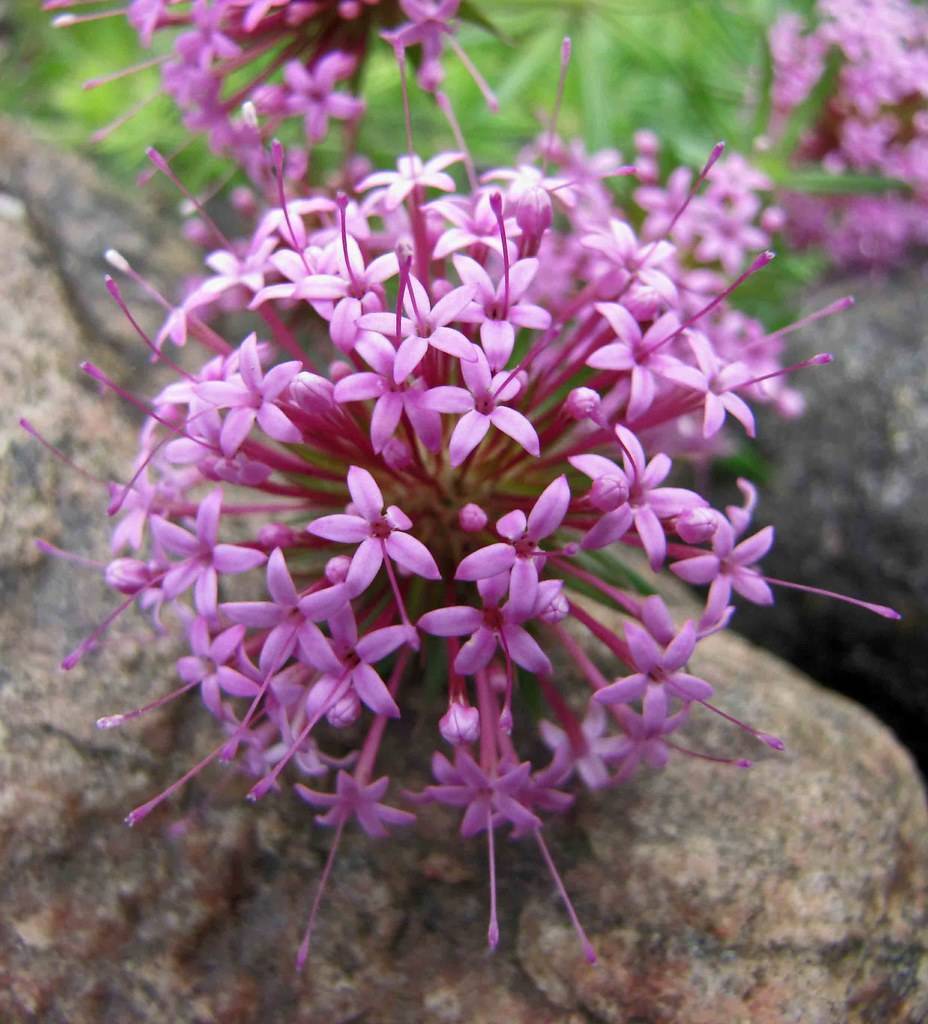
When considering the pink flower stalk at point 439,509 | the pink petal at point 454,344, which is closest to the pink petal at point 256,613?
the pink flower stalk at point 439,509

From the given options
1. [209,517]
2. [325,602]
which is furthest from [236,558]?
[325,602]

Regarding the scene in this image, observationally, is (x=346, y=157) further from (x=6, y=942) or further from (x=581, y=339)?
(x=6, y=942)

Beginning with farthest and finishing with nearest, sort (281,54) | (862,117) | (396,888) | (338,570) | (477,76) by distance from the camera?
(862,117) → (281,54) → (477,76) → (396,888) → (338,570)

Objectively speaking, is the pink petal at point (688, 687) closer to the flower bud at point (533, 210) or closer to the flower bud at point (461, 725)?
the flower bud at point (461, 725)

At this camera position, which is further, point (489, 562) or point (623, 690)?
point (623, 690)

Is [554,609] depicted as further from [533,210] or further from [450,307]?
[533,210]

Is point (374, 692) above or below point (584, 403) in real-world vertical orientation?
below

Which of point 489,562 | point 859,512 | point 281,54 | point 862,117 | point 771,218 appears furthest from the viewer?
point 862,117
